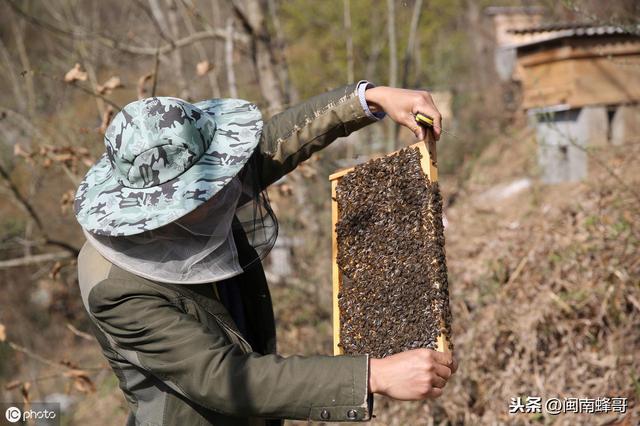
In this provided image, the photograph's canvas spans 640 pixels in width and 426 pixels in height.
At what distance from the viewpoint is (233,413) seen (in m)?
1.95

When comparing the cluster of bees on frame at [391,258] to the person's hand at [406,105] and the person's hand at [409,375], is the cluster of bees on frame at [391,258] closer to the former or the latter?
the person's hand at [406,105]

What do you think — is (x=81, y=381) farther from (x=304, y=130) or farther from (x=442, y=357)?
(x=442, y=357)

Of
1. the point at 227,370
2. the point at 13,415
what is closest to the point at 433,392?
the point at 227,370

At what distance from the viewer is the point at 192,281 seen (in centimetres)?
208

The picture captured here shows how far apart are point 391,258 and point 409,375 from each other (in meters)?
0.55

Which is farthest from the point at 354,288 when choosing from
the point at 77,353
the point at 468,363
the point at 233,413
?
the point at 77,353

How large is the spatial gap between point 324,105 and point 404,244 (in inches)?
24.4

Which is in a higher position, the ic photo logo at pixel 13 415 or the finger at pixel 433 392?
the finger at pixel 433 392

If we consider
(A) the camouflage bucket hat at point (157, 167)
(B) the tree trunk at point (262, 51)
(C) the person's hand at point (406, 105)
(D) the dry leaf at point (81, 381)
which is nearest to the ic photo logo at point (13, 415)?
(D) the dry leaf at point (81, 381)

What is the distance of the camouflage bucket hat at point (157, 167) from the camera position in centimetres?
197

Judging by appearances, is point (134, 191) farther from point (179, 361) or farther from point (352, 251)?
point (352, 251)

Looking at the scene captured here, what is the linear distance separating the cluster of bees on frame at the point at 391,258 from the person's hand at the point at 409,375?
0.22 metres

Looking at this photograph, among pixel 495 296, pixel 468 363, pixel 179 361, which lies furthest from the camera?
pixel 495 296

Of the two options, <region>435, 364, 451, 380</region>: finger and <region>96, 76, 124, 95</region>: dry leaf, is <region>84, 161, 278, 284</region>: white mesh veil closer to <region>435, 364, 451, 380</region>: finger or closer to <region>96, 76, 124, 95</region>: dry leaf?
→ <region>435, 364, 451, 380</region>: finger
